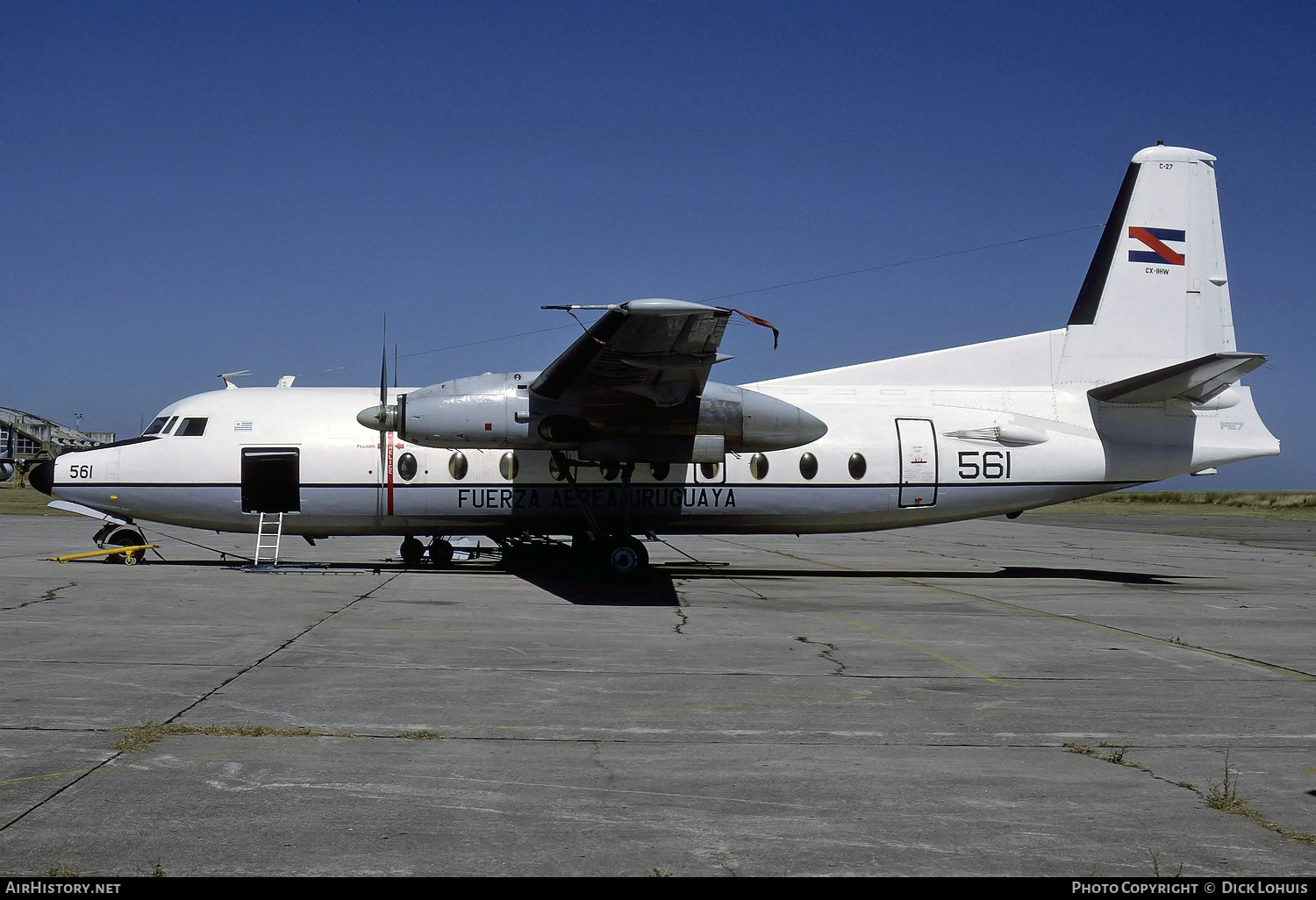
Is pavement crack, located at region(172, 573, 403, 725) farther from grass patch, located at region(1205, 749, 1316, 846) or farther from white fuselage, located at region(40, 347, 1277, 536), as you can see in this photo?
grass patch, located at region(1205, 749, 1316, 846)

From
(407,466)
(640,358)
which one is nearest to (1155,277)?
(640,358)

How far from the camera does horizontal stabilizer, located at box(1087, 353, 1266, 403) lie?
51.5 ft

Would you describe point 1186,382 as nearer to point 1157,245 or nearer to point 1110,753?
point 1157,245

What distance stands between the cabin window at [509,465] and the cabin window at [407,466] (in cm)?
138

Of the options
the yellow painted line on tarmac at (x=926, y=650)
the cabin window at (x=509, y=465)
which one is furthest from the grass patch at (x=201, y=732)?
the cabin window at (x=509, y=465)

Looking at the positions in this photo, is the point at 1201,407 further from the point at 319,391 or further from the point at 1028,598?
the point at 319,391

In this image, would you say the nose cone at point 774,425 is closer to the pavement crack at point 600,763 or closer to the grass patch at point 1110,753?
the grass patch at point 1110,753

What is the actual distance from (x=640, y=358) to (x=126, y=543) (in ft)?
33.4

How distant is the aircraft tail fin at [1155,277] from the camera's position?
59.6 feet

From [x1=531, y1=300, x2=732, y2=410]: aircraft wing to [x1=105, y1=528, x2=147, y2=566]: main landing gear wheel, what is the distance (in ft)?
25.6

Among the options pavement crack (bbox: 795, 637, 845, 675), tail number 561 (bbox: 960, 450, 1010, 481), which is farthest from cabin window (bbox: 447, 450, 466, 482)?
tail number 561 (bbox: 960, 450, 1010, 481)

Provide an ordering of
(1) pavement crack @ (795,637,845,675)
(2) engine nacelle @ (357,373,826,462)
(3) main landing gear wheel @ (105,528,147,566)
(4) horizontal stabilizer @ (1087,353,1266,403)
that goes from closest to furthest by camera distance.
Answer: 1. (1) pavement crack @ (795,637,845,675)
2. (2) engine nacelle @ (357,373,826,462)
3. (4) horizontal stabilizer @ (1087,353,1266,403)
4. (3) main landing gear wheel @ (105,528,147,566)

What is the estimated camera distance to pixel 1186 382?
55.5ft

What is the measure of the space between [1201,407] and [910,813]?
50.6ft
